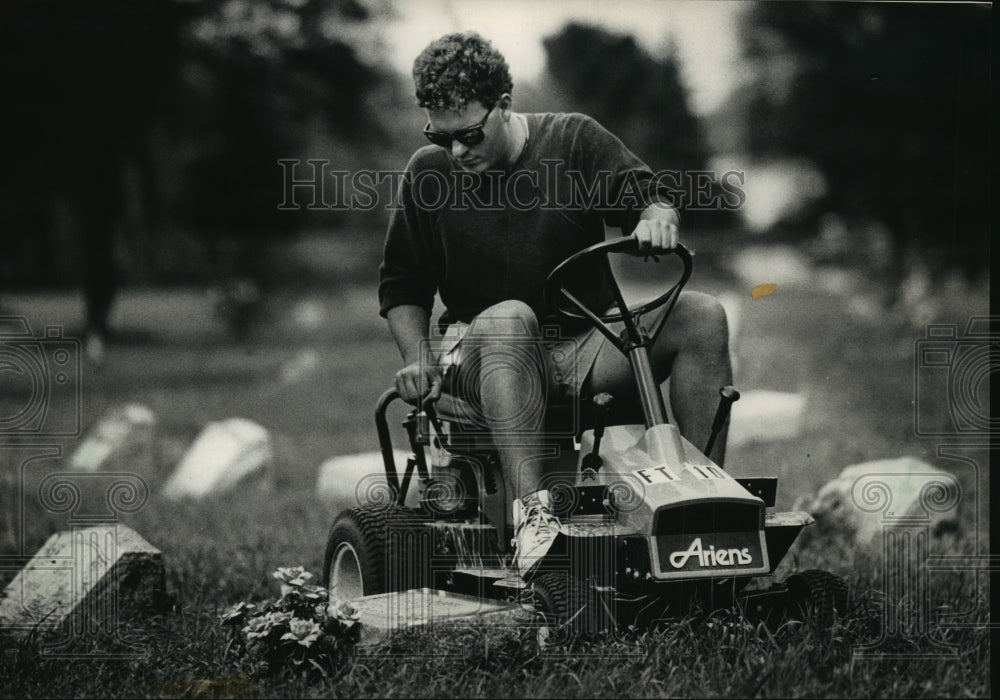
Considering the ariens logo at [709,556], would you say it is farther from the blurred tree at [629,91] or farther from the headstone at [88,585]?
the blurred tree at [629,91]

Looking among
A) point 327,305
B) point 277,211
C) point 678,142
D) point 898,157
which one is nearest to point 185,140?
point 277,211

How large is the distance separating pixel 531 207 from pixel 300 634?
4.83 ft

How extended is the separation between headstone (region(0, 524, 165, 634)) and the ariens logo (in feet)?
6.65

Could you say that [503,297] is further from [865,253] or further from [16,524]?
[865,253]

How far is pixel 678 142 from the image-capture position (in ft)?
21.2

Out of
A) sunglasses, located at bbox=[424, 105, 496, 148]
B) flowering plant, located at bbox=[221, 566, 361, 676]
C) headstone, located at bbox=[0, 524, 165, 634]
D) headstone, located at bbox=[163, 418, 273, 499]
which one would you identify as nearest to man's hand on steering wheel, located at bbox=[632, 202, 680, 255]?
sunglasses, located at bbox=[424, 105, 496, 148]

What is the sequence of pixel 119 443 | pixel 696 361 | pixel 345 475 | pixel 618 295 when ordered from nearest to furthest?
pixel 618 295 → pixel 696 361 → pixel 345 475 → pixel 119 443

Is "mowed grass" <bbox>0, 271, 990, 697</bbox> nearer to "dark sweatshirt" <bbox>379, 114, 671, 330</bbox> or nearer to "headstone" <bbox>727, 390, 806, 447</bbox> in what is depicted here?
"headstone" <bbox>727, 390, 806, 447</bbox>

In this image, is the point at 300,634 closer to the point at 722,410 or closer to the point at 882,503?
the point at 722,410

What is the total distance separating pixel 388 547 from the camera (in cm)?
359

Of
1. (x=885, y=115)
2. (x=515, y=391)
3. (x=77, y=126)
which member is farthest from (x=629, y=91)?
(x=515, y=391)

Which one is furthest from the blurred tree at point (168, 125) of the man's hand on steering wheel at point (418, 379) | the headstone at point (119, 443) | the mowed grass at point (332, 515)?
the man's hand on steering wheel at point (418, 379)

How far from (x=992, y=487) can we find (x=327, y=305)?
4275mm

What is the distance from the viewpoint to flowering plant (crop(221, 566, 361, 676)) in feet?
9.97
